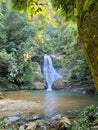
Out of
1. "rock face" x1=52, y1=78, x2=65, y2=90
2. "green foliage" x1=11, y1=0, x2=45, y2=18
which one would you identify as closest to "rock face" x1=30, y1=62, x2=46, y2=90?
"rock face" x1=52, y1=78, x2=65, y2=90

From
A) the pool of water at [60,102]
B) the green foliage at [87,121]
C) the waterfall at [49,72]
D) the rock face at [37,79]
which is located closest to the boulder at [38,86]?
the rock face at [37,79]

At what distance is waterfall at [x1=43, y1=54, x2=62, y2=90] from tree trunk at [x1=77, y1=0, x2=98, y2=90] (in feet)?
93.5

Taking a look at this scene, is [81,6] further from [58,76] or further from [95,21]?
[58,76]

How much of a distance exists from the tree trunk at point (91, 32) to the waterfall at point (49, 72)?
2850 centimetres

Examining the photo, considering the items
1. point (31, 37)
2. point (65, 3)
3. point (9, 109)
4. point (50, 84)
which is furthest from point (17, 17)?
point (65, 3)

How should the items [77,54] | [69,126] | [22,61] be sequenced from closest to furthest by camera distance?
[69,126]
[77,54]
[22,61]

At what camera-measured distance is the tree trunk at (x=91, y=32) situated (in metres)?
2.54

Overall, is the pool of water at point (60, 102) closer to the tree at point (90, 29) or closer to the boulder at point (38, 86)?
the boulder at point (38, 86)

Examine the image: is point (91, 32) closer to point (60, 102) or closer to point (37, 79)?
point (60, 102)

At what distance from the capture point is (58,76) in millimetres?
33312

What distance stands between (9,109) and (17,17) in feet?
58.9

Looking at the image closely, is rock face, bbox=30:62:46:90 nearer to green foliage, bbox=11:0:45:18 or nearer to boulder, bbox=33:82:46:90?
boulder, bbox=33:82:46:90

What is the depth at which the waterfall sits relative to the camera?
32312 mm

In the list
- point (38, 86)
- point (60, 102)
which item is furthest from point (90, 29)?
point (38, 86)
